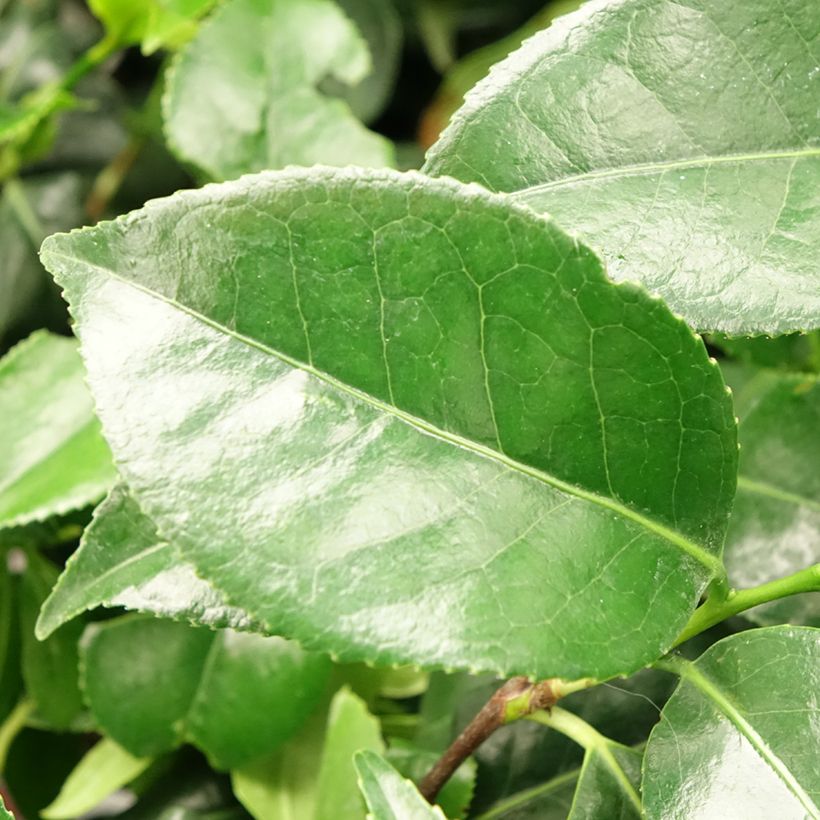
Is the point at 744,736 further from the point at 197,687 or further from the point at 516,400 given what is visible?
the point at 197,687

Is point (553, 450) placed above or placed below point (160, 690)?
above

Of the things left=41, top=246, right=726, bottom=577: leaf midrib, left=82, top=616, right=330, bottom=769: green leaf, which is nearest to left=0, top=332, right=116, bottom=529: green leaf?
left=82, top=616, right=330, bottom=769: green leaf

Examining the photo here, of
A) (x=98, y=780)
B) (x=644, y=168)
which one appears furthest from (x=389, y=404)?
(x=98, y=780)

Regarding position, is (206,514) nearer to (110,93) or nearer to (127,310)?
(127,310)

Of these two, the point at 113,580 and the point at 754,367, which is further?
the point at 754,367

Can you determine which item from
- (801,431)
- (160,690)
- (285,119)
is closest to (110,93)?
(285,119)
